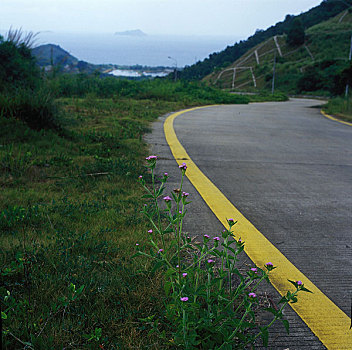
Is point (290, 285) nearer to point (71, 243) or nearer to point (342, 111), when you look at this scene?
point (71, 243)

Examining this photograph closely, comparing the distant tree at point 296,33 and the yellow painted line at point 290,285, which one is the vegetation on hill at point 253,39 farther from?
the yellow painted line at point 290,285

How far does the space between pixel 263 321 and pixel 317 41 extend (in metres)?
79.9

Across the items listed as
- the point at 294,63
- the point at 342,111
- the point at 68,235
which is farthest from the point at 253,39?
the point at 68,235

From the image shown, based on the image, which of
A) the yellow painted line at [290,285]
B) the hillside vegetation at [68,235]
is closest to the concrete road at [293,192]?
the yellow painted line at [290,285]

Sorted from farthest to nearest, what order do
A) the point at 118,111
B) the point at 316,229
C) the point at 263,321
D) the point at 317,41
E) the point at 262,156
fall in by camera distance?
the point at 317,41 → the point at 118,111 → the point at 262,156 → the point at 316,229 → the point at 263,321

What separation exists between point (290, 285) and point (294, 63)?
70.7 meters

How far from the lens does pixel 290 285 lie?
216 centimetres

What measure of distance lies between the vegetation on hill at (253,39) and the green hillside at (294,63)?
10.1 metres

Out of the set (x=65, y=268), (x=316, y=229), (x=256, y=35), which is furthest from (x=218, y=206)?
Answer: (x=256, y=35)

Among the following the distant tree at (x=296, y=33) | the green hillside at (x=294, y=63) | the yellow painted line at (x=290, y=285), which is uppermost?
the distant tree at (x=296, y=33)

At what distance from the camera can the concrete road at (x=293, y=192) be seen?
7.83 ft

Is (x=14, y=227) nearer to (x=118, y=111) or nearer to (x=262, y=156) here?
(x=262, y=156)

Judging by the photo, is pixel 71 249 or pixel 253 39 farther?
pixel 253 39

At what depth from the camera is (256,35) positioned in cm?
12219
